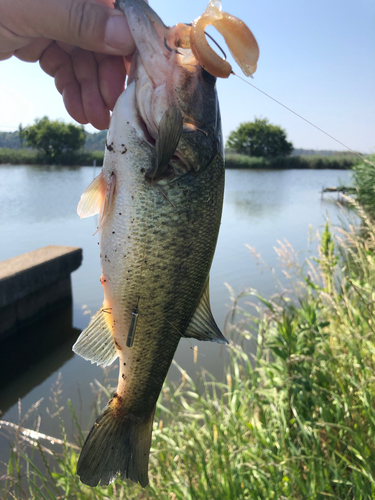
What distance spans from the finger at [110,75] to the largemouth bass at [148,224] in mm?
555

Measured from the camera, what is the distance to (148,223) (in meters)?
1.29

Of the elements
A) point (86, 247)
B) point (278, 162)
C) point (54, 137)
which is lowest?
point (86, 247)

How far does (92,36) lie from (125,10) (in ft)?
0.84

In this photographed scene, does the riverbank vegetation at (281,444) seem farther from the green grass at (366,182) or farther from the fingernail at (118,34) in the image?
the green grass at (366,182)

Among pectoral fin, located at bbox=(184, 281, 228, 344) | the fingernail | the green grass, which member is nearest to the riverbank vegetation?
pectoral fin, located at bbox=(184, 281, 228, 344)

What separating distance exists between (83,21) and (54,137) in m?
68.5

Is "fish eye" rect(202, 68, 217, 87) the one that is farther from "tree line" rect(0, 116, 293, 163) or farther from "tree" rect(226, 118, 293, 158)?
"tree" rect(226, 118, 293, 158)

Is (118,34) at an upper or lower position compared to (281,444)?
upper

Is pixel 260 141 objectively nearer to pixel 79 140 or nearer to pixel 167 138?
pixel 79 140

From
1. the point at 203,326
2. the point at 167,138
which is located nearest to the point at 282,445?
the point at 203,326

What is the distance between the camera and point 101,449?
1.33m

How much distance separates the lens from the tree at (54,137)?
61469 millimetres

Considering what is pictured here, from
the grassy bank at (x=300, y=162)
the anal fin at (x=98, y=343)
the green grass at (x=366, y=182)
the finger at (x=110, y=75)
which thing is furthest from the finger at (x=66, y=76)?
the grassy bank at (x=300, y=162)

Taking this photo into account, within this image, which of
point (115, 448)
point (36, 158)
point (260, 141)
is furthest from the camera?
point (260, 141)
